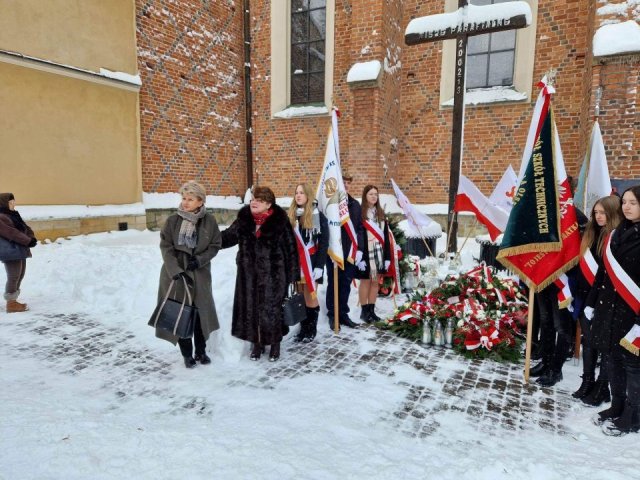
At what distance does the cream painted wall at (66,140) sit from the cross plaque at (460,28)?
23.3 ft

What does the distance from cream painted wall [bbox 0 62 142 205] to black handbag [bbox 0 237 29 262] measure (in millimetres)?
3646

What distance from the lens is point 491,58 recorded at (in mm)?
10086

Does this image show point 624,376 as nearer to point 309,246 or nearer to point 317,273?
point 317,273

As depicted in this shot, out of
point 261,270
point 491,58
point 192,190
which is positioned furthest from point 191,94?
point 261,270

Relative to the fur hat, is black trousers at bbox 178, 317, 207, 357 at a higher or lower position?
lower

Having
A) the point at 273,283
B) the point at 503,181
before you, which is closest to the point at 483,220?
the point at 503,181

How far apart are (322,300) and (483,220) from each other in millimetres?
2586

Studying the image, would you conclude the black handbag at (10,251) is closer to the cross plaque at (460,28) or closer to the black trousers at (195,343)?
the black trousers at (195,343)

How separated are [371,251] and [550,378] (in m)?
2.42

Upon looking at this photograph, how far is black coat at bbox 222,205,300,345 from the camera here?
12.7 ft

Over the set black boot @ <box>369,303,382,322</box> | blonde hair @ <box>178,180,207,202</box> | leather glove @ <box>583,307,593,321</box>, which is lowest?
black boot @ <box>369,303,382,322</box>

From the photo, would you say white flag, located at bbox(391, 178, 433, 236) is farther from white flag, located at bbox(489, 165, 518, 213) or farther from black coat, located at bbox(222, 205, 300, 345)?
black coat, located at bbox(222, 205, 300, 345)

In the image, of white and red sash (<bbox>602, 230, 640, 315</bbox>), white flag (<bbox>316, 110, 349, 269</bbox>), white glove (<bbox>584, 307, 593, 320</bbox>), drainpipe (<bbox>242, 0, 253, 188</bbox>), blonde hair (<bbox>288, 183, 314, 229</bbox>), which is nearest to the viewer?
white and red sash (<bbox>602, 230, 640, 315</bbox>)

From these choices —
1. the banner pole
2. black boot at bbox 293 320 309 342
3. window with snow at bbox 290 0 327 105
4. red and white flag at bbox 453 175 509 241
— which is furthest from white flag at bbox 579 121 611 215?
window with snow at bbox 290 0 327 105
